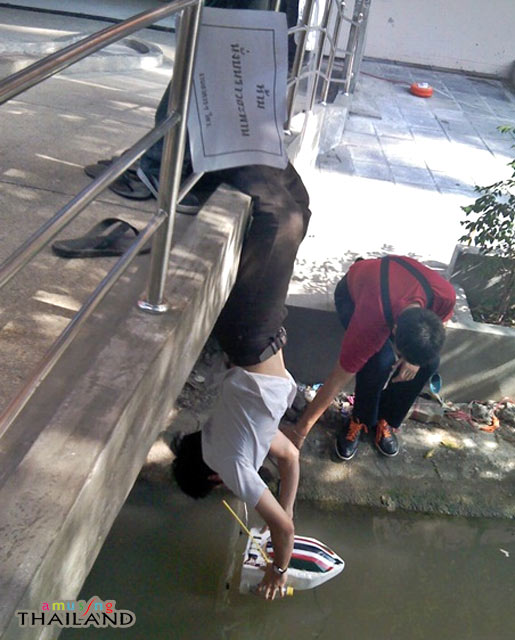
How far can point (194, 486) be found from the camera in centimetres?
369

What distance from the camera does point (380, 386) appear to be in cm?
421

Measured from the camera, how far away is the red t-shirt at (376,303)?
3.75 m

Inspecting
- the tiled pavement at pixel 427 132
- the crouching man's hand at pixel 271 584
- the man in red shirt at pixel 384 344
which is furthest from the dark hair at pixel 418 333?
the tiled pavement at pixel 427 132

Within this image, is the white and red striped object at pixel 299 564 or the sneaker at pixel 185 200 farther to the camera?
the white and red striped object at pixel 299 564

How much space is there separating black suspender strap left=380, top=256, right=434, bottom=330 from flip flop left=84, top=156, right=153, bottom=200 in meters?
1.36

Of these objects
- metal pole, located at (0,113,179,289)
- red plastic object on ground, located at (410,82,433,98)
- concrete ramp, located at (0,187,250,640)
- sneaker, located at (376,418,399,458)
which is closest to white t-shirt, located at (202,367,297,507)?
concrete ramp, located at (0,187,250,640)

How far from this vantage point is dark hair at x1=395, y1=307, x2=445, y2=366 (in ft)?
11.6

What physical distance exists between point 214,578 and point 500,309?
2.81m

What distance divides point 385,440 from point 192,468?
1.33 m

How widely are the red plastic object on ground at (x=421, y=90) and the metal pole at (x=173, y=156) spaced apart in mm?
9502

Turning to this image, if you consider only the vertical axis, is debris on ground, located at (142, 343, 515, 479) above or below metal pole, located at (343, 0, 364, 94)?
below

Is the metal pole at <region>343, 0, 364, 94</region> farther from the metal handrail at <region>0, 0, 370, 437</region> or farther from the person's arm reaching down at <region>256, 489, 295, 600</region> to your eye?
the metal handrail at <region>0, 0, 370, 437</region>

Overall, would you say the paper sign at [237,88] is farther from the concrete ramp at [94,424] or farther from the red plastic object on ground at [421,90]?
the red plastic object on ground at [421,90]

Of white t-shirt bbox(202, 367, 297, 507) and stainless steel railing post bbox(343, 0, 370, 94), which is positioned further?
stainless steel railing post bbox(343, 0, 370, 94)
